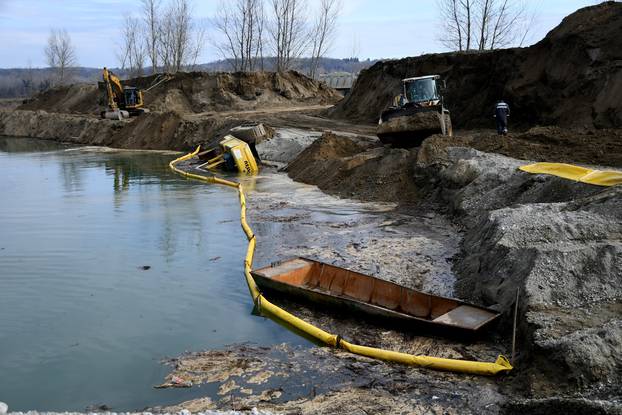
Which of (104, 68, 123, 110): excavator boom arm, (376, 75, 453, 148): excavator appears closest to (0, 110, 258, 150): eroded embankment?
(104, 68, 123, 110): excavator boom arm

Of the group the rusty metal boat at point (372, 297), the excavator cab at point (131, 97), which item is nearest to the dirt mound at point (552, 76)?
the rusty metal boat at point (372, 297)

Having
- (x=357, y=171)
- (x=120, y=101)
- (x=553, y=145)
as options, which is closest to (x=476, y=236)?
(x=553, y=145)

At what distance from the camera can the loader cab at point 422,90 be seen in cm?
2316

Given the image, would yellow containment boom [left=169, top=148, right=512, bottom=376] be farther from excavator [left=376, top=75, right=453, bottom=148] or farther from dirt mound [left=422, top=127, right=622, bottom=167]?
excavator [left=376, top=75, right=453, bottom=148]

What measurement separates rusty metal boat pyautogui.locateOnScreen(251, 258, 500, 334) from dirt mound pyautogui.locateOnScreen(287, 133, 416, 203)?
7.98 meters

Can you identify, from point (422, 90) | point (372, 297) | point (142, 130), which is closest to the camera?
point (372, 297)

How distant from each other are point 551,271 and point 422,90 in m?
16.2

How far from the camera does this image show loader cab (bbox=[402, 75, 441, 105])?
2316 centimetres

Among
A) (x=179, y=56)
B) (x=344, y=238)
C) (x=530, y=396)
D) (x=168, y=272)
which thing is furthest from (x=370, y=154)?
(x=179, y=56)

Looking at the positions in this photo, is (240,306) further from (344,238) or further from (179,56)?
(179,56)

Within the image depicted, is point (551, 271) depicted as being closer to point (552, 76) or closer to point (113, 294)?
point (113, 294)

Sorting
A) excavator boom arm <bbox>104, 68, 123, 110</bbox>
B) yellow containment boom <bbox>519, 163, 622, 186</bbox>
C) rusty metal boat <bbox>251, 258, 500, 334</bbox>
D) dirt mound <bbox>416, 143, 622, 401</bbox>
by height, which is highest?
excavator boom arm <bbox>104, 68, 123, 110</bbox>

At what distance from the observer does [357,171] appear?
65.9ft

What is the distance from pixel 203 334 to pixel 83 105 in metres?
56.5
